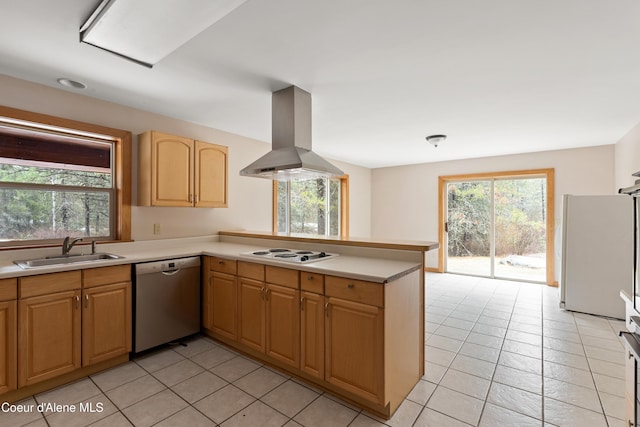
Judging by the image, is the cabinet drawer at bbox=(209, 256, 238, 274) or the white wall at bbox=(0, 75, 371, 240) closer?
the white wall at bbox=(0, 75, 371, 240)

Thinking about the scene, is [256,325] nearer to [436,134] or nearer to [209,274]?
[209,274]

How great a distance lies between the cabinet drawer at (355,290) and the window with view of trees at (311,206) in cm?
282

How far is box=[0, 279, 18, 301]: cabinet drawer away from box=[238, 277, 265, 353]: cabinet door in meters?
1.48

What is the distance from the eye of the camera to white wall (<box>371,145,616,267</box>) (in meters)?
4.70

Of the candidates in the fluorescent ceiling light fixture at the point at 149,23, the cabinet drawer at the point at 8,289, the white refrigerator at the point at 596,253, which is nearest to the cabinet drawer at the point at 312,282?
the fluorescent ceiling light fixture at the point at 149,23

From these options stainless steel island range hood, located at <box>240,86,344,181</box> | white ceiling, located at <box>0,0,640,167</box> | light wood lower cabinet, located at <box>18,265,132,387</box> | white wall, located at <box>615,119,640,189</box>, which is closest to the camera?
white ceiling, located at <box>0,0,640,167</box>

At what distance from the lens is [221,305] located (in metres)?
2.84

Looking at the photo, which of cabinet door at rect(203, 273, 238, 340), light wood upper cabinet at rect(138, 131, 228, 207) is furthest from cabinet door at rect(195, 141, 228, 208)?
cabinet door at rect(203, 273, 238, 340)

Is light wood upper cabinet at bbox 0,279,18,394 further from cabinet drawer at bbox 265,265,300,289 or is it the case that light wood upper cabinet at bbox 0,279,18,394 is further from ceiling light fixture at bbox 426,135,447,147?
ceiling light fixture at bbox 426,135,447,147

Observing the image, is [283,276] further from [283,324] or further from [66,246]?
[66,246]

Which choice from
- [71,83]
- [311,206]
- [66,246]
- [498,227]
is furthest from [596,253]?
[71,83]

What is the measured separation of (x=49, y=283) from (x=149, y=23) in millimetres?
1890

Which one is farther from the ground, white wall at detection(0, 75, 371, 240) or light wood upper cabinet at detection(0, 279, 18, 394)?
white wall at detection(0, 75, 371, 240)

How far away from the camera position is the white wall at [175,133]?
2.51 m
